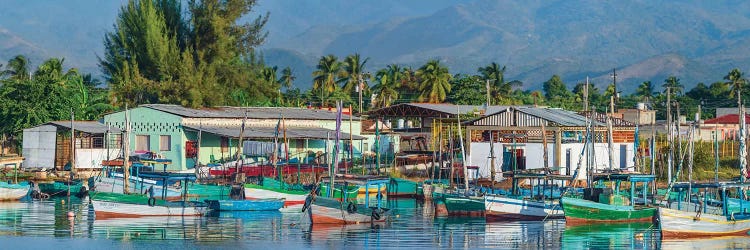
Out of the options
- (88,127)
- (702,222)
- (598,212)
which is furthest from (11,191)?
(702,222)

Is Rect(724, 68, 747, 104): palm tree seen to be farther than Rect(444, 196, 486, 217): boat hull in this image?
Yes

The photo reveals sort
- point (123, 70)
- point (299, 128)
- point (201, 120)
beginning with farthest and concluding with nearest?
point (123, 70) → point (299, 128) → point (201, 120)

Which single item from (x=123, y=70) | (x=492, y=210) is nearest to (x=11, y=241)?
(x=492, y=210)

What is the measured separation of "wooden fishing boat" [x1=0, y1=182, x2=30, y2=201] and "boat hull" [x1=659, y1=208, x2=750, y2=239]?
32130mm

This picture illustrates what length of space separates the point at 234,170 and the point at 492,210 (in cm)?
2011

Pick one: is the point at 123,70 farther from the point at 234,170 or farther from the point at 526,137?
the point at 526,137

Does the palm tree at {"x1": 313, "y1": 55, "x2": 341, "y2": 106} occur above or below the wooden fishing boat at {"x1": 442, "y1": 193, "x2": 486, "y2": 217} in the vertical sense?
above

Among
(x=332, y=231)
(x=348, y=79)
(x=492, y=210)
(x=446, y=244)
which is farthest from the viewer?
(x=348, y=79)

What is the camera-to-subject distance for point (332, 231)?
47.7 m

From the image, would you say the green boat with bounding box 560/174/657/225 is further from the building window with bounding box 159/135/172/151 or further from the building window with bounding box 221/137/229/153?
the building window with bounding box 159/135/172/151

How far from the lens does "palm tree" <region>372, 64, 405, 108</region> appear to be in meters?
108

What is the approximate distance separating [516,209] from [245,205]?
12.2 metres

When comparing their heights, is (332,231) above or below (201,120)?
below

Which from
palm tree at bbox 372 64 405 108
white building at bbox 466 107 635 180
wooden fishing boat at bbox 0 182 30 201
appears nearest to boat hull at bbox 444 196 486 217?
white building at bbox 466 107 635 180
